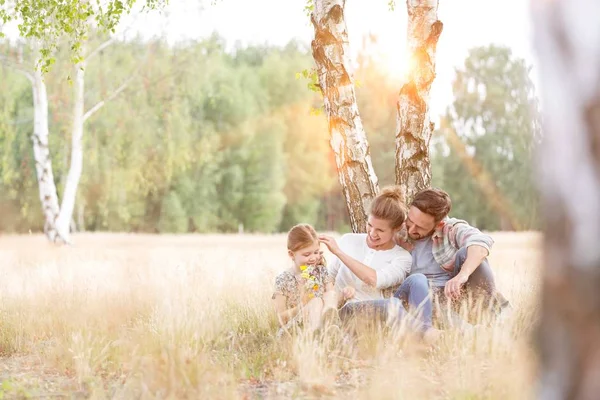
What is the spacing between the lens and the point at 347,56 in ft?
22.3

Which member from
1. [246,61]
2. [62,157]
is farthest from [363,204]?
[246,61]

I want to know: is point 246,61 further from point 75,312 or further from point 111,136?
point 75,312

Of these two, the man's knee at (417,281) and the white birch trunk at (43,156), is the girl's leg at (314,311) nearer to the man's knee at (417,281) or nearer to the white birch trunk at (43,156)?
the man's knee at (417,281)

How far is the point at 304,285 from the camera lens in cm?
550

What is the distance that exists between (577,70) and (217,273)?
7292 mm

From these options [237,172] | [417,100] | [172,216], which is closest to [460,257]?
[417,100]

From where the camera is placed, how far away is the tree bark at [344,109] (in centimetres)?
668

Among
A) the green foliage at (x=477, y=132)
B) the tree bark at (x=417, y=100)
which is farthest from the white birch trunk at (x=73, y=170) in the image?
the green foliage at (x=477, y=132)

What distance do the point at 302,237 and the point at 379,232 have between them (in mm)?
568

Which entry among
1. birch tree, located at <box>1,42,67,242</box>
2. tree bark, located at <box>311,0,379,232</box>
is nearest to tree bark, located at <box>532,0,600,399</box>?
tree bark, located at <box>311,0,379,232</box>

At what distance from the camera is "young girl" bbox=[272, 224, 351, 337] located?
5.35 metres

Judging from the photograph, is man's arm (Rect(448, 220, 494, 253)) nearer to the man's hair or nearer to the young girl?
the man's hair

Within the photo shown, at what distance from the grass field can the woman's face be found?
787 millimetres

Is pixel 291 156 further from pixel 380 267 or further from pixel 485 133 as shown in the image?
pixel 380 267
